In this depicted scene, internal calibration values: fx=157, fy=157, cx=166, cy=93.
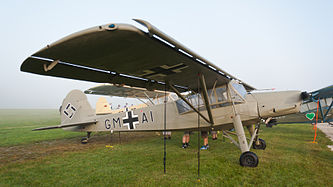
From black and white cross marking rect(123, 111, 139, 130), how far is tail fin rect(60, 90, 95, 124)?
2.61 metres

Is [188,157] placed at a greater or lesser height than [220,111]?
lesser

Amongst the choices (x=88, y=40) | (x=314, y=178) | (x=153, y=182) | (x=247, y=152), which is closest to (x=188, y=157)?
(x=247, y=152)

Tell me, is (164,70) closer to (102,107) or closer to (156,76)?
(156,76)

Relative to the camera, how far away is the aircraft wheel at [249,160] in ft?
12.4

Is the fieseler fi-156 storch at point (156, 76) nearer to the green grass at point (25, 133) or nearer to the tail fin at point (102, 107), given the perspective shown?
the green grass at point (25, 133)

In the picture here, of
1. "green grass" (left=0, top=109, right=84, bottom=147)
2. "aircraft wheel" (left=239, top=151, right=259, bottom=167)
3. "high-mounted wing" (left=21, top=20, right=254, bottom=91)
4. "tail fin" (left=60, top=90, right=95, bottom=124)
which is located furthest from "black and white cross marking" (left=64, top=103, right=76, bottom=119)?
"aircraft wheel" (left=239, top=151, right=259, bottom=167)

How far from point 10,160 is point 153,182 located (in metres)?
5.34

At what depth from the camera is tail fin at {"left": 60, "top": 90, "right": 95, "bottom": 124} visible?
8352 millimetres

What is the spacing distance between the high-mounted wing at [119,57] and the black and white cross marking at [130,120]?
2.90 metres

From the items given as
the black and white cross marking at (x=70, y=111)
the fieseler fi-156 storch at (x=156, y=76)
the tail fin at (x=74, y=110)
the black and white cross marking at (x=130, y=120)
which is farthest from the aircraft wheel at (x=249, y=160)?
the black and white cross marking at (x=70, y=111)

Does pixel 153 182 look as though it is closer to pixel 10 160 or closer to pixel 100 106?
pixel 10 160

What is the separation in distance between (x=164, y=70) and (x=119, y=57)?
1.10m

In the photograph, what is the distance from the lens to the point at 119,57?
266 centimetres

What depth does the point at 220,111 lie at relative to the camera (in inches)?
194
